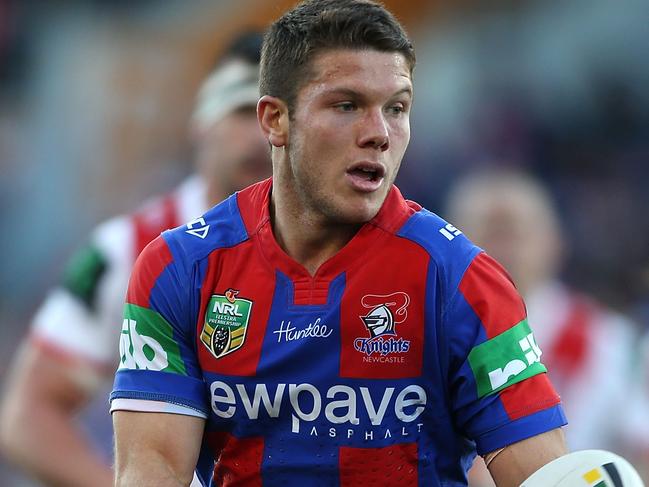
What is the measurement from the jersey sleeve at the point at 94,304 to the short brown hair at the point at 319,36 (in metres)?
2.29

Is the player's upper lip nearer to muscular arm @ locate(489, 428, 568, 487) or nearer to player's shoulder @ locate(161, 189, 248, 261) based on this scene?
player's shoulder @ locate(161, 189, 248, 261)

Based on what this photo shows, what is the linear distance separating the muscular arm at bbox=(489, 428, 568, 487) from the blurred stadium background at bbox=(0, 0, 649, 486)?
22.9 feet

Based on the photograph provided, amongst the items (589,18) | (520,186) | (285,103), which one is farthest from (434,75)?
(285,103)

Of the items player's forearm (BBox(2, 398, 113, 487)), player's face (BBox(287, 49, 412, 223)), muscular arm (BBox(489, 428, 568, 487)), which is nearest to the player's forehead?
player's face (BBox(287, 49, 412, 223))

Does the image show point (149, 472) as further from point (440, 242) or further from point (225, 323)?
point (440, 242)

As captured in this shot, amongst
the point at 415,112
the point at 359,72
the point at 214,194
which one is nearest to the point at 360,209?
the point at 359,72

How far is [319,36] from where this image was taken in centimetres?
302

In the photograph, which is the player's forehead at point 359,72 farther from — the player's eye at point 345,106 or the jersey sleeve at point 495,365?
the jersey sleeve at point 495,365

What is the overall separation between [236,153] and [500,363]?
2.51 meters

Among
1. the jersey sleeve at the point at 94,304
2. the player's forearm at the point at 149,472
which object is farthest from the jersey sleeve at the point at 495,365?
the jersey sleeve at the point at 94,304

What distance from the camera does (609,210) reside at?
10008 millimetres

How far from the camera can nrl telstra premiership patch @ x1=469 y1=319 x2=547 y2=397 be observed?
115 inches

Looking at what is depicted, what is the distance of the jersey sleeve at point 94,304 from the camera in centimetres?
532

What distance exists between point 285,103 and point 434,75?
290 inches
